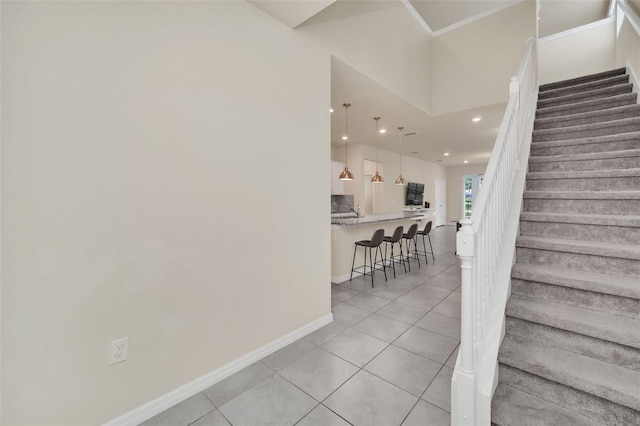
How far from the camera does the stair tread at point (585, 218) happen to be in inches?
72.7

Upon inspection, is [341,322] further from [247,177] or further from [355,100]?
[355,100]

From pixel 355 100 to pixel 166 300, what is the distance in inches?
140

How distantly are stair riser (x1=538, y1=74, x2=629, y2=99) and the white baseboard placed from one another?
4830 mm

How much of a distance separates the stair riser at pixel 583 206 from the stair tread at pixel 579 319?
37.6 inches

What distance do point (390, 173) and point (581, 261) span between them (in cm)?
689

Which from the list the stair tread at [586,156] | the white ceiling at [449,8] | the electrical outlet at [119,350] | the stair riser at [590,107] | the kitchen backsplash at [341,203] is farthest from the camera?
the kitchen backsplash at [341,203]

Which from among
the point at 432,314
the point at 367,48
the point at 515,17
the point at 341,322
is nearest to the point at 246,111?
the point at 367,48

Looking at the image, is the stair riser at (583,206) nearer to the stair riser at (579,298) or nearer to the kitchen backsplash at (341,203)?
the stair riser at (579,298)

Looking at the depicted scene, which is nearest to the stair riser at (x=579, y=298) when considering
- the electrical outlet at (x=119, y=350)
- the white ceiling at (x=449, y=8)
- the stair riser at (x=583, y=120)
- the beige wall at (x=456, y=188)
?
the stair riser at (x=583, y=120)

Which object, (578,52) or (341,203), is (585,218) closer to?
(341,203)

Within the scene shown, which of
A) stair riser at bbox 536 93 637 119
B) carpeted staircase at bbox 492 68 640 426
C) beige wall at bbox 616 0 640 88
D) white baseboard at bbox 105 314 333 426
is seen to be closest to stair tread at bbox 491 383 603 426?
carpeted staircase at bbox 492 68 640 426

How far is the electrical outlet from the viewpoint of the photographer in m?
1.49

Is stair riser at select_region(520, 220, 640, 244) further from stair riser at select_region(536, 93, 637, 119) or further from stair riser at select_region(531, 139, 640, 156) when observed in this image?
stair riser at select_region(536, 93, 637, 119)

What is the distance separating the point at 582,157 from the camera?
97.7 inches
